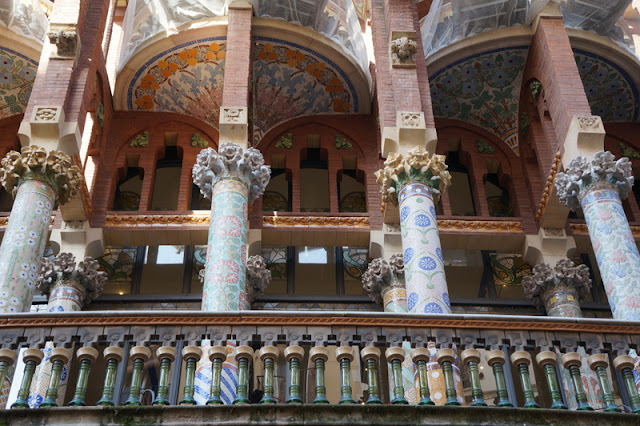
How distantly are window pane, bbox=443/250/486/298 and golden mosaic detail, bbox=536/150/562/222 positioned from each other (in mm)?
1258

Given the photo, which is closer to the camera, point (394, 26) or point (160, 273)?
point (394, 26)

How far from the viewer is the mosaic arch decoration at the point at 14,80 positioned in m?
14.0

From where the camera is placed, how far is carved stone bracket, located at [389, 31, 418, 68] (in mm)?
11688

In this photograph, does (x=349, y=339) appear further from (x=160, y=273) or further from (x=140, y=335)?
(x=160, y=273)

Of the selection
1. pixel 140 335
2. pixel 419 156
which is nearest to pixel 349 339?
pixel 140 335

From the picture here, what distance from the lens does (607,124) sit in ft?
49.5

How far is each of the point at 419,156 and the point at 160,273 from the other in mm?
5019

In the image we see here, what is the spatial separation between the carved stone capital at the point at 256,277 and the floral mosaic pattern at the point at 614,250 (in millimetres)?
4536

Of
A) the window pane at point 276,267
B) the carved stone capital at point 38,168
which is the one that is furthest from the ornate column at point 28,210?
the window pane at point 276,267

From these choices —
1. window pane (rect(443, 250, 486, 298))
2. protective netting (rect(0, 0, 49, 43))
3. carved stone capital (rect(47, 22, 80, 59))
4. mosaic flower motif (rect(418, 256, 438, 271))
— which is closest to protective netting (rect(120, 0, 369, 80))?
protective netting (rect(0, 0, 49, 43))

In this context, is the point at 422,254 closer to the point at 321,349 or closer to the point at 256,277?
the point at 256,277

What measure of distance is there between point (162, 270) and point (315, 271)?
244 cm

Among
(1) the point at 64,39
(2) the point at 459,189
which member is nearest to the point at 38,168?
(1) the point at 64,39

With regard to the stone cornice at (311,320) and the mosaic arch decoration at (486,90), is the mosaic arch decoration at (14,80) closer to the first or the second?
the mosaic arch decoration at (486,90)
